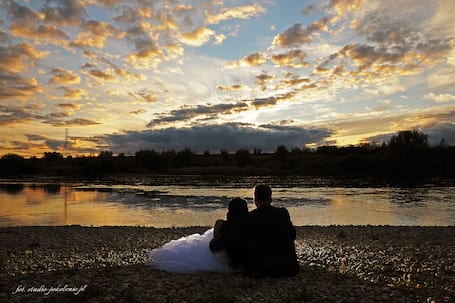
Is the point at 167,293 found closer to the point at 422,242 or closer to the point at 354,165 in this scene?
the point at 422,242

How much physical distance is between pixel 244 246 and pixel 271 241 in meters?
0.72

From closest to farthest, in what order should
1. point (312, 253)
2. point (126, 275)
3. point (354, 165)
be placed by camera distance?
point (126, 275) → point (312, 253) → point (354, 165)

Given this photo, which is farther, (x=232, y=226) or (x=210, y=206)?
(x=210, y=206)

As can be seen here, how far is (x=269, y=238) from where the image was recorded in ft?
26.9

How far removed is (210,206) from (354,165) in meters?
69.9

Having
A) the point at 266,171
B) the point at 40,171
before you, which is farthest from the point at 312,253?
the point at 40,171

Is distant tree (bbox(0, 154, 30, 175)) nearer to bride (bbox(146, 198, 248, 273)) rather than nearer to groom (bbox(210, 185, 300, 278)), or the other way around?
bride (bbox(146, 198, 248, 273))

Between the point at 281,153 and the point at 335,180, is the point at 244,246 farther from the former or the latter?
the point at 281,153

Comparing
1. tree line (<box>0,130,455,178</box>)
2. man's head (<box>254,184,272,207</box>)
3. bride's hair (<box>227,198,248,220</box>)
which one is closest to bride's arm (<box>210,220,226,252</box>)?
bride's hair (<box>227,198,248,220</box>)

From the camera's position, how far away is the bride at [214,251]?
8.61 meters

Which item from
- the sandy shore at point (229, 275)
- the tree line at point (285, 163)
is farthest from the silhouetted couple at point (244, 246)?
the tree line at point (285, 163)

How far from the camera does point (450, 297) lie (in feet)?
23.3

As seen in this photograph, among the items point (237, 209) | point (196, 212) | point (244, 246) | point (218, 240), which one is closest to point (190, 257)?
point (218, 240)

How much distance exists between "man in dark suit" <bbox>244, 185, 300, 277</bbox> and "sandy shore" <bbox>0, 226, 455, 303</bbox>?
260mm
